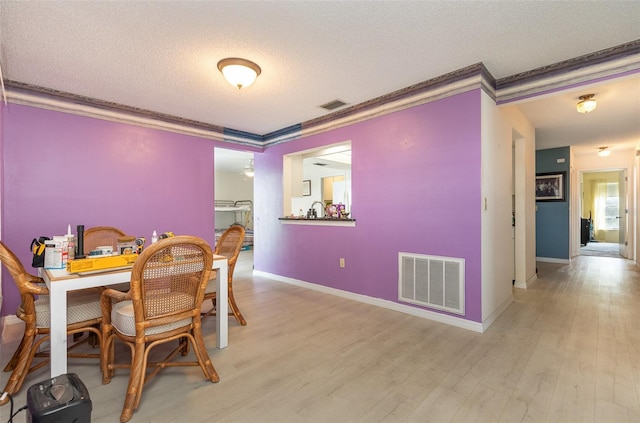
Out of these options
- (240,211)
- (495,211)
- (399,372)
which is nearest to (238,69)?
A: (399,372)

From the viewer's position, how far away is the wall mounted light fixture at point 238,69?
2512 millimetres

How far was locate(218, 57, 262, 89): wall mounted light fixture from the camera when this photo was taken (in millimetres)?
2512

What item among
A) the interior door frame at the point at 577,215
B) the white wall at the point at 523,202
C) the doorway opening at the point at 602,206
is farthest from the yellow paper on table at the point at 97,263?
the doorway opening at the point at 602,206

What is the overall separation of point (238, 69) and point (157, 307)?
194cm

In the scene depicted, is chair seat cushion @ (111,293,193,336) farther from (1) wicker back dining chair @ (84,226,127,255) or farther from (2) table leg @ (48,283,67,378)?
(1) wicker back dining chair @ (84,226,127,255)

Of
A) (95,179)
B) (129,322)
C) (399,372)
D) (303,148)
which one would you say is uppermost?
(303,148)

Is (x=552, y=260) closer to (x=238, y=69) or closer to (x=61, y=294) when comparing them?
(x=238, y=69)

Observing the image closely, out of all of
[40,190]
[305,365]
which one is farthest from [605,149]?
[40,190]

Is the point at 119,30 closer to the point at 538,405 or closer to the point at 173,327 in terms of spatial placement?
the point at 173,327

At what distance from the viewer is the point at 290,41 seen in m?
2.28

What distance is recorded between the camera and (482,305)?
9.03ft

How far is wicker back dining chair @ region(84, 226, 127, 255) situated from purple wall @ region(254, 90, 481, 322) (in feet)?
7.74

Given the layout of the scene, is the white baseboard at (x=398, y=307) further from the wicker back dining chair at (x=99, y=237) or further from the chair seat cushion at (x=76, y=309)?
the chair seat cushion at (x=76, y=309)

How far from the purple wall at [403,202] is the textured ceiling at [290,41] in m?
0.48
